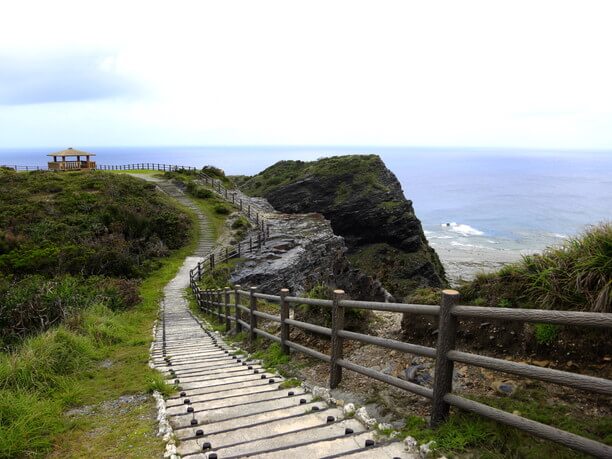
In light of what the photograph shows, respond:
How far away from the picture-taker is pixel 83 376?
23.7 feet

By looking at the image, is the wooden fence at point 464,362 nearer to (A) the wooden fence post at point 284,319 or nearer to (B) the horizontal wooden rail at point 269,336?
(A) the wooden fence post at point 284,319

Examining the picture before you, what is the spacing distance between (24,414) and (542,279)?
6.23 meters

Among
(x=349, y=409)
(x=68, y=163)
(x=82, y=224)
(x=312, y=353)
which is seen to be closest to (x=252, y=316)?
(x=312, y=353)

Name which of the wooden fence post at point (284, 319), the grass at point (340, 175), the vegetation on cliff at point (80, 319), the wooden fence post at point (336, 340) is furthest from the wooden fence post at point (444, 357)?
the grass at point (340, 175)

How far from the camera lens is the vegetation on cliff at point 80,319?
474 cm

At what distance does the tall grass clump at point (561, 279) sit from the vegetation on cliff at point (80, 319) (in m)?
4.66

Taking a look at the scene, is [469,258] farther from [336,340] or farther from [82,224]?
[336,340]

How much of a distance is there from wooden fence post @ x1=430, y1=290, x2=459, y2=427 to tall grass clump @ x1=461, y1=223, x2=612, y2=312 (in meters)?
1.91

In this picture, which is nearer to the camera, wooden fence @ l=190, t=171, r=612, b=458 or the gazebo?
wooden fence @ l=190, t=171, r=612, b=458

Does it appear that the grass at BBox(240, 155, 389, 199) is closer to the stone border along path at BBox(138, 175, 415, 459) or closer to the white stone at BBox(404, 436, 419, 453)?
the stone border along path at BBox(138, 175, 415, 459)

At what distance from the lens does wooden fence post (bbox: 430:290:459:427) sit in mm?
3848

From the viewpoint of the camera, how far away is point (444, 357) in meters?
3.88

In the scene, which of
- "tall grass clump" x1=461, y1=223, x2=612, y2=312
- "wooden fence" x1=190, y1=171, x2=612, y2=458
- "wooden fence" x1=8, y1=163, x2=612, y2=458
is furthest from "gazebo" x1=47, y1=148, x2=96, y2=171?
"tall grass clump" x1=461, y1=223, x2=612, y2=312

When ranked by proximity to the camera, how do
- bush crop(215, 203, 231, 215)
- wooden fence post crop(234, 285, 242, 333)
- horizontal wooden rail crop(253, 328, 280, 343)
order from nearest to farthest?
horizontal wooden rail crop(253, 328, 280, 343) < wooden fence post crop(234, 285, 242, 333) < bush crop(215, 203, 231, 215)
